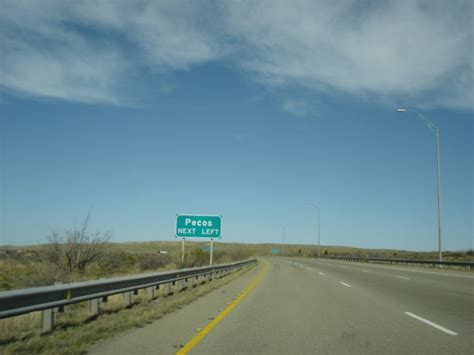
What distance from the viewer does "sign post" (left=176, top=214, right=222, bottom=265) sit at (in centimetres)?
2812

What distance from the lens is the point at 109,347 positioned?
7836mm

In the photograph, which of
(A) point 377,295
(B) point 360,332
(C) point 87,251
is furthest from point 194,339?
(C) point 87,251

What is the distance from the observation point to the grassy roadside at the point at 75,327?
7459 mm

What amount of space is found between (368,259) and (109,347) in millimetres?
57655

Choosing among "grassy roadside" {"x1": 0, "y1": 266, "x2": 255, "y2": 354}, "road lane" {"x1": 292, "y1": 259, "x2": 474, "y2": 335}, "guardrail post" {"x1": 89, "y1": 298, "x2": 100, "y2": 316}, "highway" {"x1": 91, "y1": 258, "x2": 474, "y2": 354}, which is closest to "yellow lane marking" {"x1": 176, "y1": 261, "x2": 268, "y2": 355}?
"highway" {"x1": 91, "y1": 258, "x2": 474, "y2": 354}

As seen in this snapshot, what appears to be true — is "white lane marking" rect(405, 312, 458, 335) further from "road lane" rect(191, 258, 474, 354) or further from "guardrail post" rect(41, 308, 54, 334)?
"guardrail post" rect(41, 308, 54, 334)

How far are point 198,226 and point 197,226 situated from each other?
0.21ft

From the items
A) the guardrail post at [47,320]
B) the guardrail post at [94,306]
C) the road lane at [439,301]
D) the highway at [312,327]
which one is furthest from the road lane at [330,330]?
the guardrail post at [94,306]

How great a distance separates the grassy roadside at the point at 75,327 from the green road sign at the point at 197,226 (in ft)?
47.4

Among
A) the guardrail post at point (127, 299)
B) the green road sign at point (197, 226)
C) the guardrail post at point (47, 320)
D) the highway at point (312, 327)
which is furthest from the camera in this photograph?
the green road sign at point (197, 226)

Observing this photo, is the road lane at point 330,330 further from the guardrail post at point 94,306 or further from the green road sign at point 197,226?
the green road sign at point 197,226

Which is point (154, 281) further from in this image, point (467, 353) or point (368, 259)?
point (368, 259)

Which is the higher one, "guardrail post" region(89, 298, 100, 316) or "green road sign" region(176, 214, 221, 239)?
"green road sign" region(176, 214, 221, 239)

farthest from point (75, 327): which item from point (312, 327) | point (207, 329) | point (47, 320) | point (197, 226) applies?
point (197, 226)
